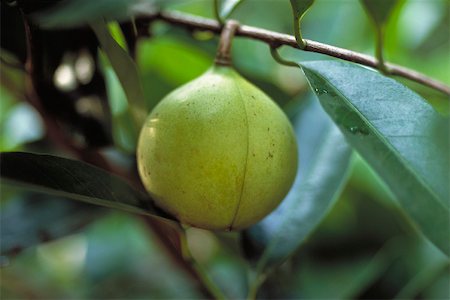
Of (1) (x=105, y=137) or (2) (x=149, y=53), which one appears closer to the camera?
(1) (x=105, y=137)

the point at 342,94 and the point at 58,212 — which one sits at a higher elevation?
the point at 342,94

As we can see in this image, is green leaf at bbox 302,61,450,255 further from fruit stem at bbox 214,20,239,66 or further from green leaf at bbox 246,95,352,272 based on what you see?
green leaf at bbox 246,95,352,272

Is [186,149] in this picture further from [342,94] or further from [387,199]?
[387,199]

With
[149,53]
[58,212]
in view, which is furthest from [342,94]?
[149,53]

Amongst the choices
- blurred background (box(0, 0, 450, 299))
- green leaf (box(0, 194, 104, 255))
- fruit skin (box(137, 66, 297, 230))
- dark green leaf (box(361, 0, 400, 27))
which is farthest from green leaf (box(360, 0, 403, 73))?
green leaf (box(0, 194, 104, 255))

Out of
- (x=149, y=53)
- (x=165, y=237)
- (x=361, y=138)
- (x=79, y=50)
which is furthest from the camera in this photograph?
(x=149, y=53)

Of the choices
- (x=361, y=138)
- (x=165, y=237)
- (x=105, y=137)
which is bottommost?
(x=165, y=237)
